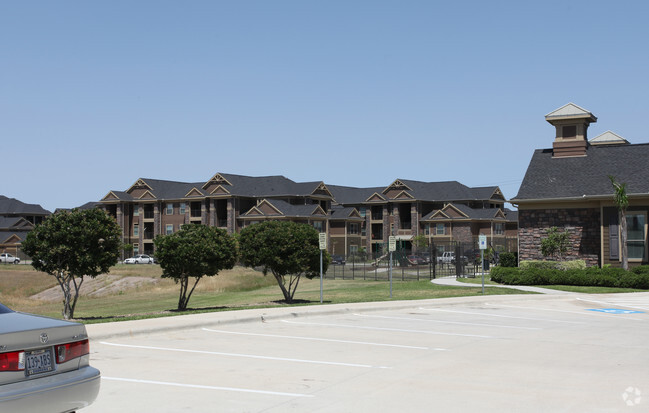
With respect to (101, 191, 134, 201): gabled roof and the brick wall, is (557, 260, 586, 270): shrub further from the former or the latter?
(101, 191, 134, 201): gabled roof

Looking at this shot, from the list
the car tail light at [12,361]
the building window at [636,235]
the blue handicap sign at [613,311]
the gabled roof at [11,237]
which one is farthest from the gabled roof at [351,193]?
the car tail light at [12,361]

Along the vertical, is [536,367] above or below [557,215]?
below

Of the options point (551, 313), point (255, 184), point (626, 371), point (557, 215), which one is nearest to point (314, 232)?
point (551, 313)

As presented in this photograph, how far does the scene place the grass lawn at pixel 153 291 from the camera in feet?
111

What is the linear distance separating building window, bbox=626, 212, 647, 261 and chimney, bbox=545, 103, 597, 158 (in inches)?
268

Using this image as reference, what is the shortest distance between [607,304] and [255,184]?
66.8 metres

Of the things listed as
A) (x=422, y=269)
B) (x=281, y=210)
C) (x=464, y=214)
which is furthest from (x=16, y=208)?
(x=422, y=269)

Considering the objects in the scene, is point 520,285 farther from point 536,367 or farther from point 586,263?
point 536,367

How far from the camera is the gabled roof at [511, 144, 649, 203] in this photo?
1464 inches

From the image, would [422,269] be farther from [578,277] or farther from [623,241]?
[578,277]

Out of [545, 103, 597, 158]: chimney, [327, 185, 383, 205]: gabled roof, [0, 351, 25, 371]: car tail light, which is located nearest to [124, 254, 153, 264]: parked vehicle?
[327, 185, 383, 205]: gabled roof

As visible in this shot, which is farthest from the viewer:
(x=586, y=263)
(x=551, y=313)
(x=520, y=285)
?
(x=586, y=263)

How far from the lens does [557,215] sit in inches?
1513

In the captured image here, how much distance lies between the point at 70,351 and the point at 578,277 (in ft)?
99.1
